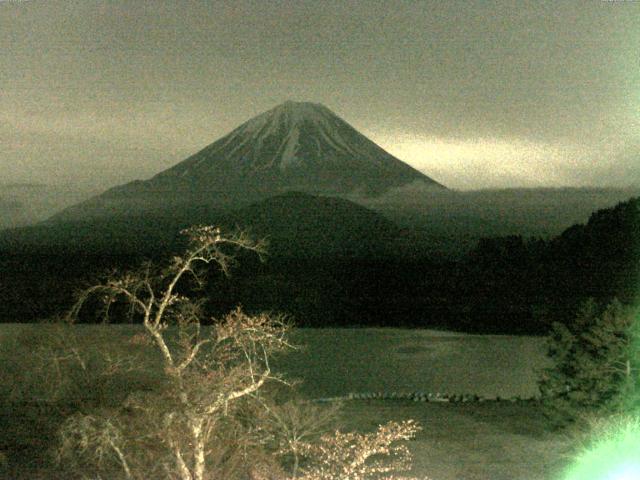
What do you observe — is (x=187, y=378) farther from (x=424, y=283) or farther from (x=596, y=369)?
(x=424, y=283)

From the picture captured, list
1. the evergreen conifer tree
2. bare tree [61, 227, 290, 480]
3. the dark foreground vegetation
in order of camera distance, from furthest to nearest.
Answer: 1. the dark foreground vegetation
2. the evergreen conifer tree
3. bare tree [61, 227, 290, 480]

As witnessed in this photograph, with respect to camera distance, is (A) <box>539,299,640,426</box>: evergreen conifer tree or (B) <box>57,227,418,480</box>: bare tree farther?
(A) <box>539,299,640,426</box>: evergreen conifer tree

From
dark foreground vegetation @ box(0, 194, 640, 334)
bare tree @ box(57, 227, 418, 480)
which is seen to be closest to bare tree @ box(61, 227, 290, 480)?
bare tree @ box(57, 227, 418, 480)

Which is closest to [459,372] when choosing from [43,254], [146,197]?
[43,254]

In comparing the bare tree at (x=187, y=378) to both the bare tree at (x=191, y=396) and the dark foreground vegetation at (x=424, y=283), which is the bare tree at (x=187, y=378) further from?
the dark foreground vegetation at (x=424, y=283)

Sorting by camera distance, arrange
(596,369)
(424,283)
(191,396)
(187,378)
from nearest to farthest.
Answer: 1. (191,396)
2. (187,378)
3. (596,369)
4. (424,283)

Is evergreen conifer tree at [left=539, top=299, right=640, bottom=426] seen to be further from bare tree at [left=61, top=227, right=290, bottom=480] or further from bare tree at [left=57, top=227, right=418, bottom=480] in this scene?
bare tree at [left=61, top=227, right=290, bottom=480]

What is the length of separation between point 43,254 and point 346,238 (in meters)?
26.6

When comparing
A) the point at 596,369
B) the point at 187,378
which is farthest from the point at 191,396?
the point at 596,369

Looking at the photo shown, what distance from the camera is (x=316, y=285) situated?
39.2m

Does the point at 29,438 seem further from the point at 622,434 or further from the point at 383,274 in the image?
the point at 383,274

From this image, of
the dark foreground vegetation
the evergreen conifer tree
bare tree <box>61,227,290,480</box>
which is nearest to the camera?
bare tree <box>61,227,290,480</box>

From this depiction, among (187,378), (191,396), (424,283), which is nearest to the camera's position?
(191,396)

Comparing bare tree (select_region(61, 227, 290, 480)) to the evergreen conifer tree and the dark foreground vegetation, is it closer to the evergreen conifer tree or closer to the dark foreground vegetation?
the evergreen conifer tree
